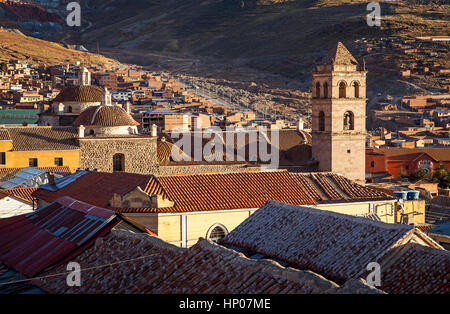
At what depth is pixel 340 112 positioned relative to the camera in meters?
28.8

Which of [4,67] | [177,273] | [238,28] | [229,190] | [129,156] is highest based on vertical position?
[238,28]

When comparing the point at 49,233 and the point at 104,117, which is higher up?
the point at 104,117

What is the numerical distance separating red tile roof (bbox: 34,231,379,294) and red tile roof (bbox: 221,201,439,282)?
2.10 metres

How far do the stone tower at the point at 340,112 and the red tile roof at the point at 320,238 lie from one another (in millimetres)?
16504

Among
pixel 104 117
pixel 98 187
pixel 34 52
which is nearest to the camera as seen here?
pixel 98 187

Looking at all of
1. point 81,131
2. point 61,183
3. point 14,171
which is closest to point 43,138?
point 81,131

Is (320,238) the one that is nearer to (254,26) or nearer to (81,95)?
(81,95)

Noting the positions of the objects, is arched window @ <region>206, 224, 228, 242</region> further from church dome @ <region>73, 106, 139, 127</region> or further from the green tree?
the green tree

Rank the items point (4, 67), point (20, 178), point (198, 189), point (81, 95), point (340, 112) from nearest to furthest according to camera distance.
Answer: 1. point (198, 189)
2. point (20, 178)
3. point (340, 112)
4. point (81, 95)
5. point (4, 67)

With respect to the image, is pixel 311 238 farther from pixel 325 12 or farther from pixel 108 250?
pixel 325 12

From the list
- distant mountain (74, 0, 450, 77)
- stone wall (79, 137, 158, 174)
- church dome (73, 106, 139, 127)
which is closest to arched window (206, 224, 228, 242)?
stone wall (79, 137, 158, 174)

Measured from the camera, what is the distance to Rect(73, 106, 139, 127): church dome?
29047mm

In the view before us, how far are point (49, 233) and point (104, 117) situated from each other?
18388 millimetres

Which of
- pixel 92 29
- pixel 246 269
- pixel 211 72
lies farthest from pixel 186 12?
pixel 246 269
